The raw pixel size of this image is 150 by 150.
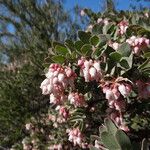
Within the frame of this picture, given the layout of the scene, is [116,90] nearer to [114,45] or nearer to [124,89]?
[124,89]

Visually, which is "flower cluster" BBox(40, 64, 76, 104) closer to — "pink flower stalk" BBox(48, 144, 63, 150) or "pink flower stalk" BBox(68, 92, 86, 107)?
"pink flower stalk" BBox(68, 92, 86, 107)

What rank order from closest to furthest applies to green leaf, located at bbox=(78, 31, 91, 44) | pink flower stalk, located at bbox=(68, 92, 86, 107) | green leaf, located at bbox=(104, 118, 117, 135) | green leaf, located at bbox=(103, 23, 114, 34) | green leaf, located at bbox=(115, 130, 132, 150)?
green leaf, located at bbox=(115, 130, 132, 150)
green leaf, located at bbox=(104, 118, 117, 135)
green leaf, located at bbox=(78, 31, 91, 44)
green leaf, located at bbox=(103, 23, 114, 34)
pink flower stalk, located at bbox=(68, 92, 86, 107)

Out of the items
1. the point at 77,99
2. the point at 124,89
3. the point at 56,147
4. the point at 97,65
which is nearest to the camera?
the point at 124,89

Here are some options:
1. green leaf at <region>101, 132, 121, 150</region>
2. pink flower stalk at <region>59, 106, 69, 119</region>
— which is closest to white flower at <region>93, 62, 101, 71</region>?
green leaf at <region>101, 132, 121, 150</region>

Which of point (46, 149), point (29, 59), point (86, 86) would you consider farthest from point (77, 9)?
point (86, 86)

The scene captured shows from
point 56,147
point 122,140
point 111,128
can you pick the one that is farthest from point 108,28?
point 56,147

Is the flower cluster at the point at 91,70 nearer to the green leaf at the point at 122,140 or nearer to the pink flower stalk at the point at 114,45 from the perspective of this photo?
the pink flower stalk at the point at 114,45

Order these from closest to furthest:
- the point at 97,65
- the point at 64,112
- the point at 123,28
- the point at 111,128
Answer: the point at 111,128
the point at 97,65
the point at 123,28
the point at 64,112
